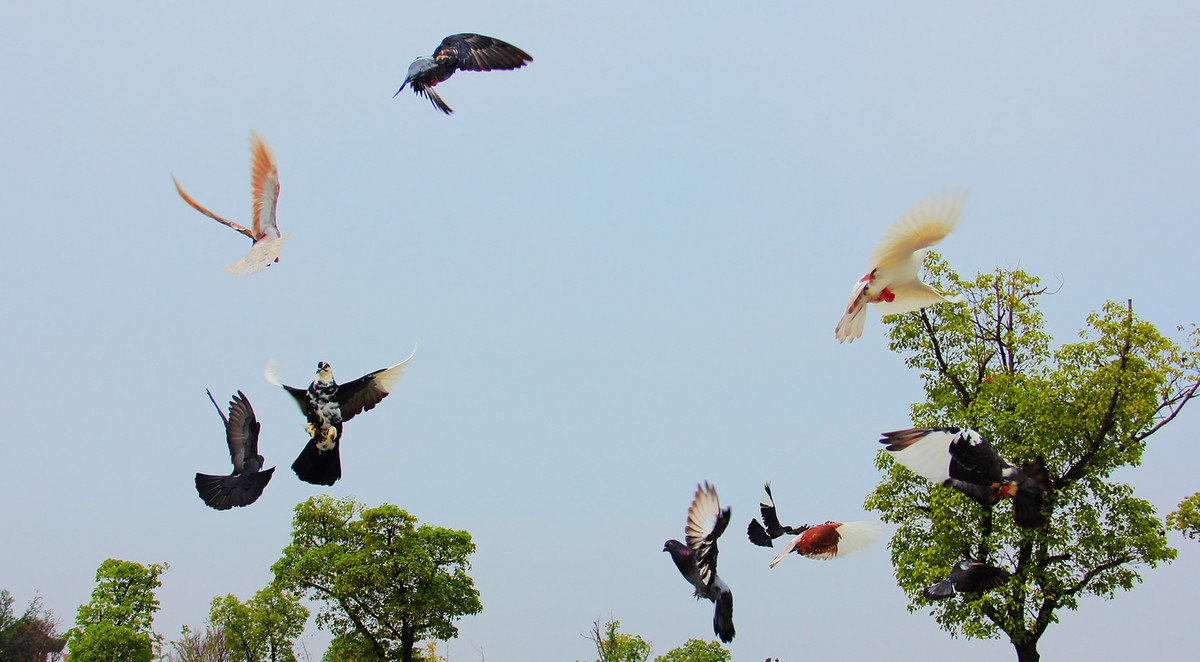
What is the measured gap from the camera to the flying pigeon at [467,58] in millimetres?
7836

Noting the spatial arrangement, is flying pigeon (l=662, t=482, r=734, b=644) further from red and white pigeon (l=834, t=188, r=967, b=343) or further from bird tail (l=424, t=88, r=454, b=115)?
bird tail (l=424, t=88, r=454, b=115)

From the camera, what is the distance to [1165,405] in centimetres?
1691

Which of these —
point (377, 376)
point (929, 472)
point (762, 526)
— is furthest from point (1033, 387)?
point (377, 376)

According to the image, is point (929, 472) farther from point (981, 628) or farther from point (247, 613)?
point (247, 613)

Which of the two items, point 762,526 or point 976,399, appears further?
point 976,399

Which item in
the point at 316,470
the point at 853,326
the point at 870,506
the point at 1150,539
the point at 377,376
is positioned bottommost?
the point at 316,470

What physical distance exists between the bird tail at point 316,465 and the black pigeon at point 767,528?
4.91 meters

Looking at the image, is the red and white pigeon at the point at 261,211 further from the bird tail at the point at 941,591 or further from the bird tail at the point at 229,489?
the bird tail at the point at 941,591

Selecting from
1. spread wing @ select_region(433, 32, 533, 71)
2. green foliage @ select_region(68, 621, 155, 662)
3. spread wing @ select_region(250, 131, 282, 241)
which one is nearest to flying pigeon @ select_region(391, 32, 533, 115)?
spread wing @ select_region(433, 32, 533, 71)

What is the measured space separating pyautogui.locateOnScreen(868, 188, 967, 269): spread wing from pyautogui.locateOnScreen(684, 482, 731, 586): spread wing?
293 cm

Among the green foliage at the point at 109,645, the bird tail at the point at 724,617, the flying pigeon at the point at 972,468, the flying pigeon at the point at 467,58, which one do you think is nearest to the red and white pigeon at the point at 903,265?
the flying pigeon at the point at 972,468

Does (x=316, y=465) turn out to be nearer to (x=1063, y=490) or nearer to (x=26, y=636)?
(x=1063, y=490)

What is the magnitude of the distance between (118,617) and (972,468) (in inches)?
1148

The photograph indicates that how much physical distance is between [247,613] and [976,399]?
25.8 m
